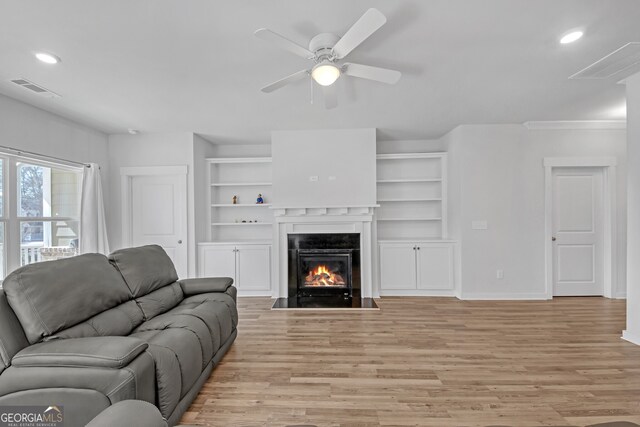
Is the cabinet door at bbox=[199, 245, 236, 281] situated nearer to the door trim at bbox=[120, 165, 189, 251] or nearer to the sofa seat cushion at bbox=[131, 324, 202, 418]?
the door trim at bbox=[120, 165, 189, 251]


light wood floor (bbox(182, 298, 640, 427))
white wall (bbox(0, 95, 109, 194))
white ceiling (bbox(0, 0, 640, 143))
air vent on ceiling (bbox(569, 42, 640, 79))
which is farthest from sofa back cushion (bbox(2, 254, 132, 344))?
air vent on ceiling (bbox(569, 42, 640, 79))

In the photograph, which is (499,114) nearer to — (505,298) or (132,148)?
(505,298)

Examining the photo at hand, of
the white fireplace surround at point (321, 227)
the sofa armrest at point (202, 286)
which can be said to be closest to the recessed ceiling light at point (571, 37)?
the white fireplace surround at point (321, 227)

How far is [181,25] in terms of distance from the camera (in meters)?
2.08

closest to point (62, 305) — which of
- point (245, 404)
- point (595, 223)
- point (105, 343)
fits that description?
point (105, 343)

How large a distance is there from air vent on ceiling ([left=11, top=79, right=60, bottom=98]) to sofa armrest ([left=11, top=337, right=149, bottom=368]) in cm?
272

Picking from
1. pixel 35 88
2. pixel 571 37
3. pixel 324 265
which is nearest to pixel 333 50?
pixel 571 37

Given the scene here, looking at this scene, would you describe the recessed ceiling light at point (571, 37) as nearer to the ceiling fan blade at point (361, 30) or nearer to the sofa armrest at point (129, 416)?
the ceiling fan blade at point (361, 30)

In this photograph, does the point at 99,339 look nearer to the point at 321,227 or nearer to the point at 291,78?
the point at 291,78

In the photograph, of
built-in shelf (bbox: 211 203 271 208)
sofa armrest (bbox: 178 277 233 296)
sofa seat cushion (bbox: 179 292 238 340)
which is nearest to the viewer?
sofa seat cushion (bbox: 179 292 238 340)

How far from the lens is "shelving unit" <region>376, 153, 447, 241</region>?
17.3 feet

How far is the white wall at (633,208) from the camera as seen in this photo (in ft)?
9.73

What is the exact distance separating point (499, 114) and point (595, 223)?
2.34 meters

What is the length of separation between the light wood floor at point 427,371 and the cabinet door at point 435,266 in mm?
878
